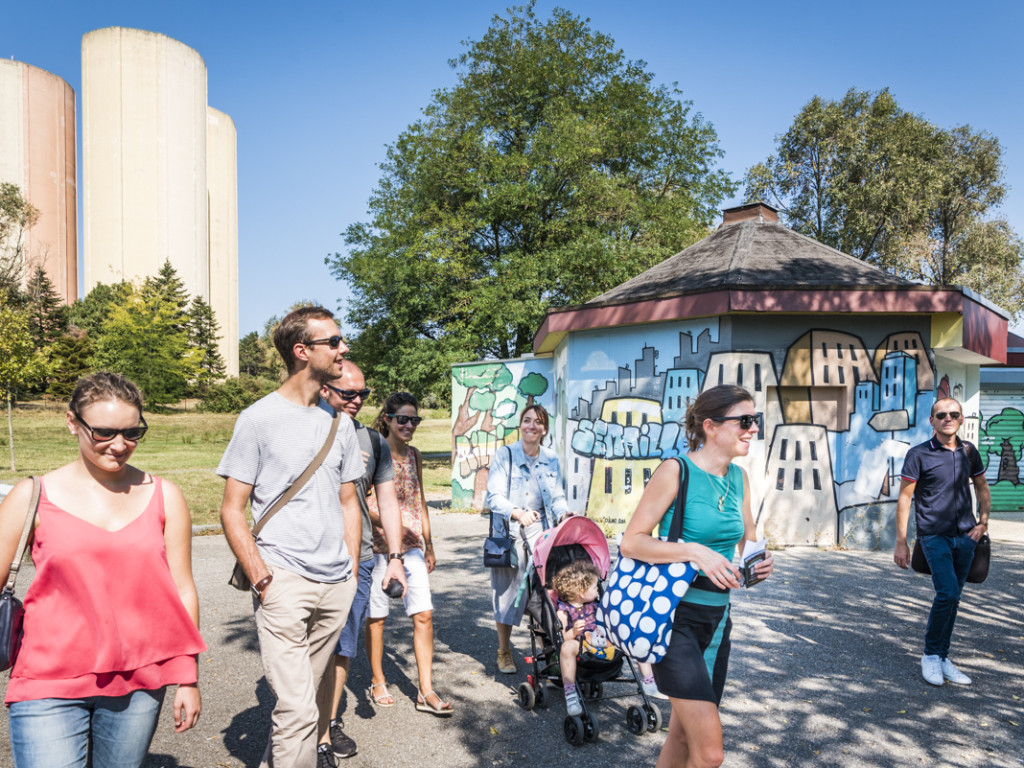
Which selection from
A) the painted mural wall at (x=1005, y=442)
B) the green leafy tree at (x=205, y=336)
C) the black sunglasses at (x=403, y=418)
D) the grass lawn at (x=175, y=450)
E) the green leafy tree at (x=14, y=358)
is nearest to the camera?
the black sunglasses at (x=403, y=418)

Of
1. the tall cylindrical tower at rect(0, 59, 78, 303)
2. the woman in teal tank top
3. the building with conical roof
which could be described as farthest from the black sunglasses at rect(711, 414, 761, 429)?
the tall cylindrical tower at rect(0, 59, 78, 303)

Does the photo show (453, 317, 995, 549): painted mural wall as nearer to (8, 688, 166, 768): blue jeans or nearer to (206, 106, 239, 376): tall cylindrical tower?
(8, 688, 166, 768): blue jeans

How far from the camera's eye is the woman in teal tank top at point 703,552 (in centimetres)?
252

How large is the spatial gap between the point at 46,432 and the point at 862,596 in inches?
1297

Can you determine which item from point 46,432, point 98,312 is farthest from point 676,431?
point 98,312

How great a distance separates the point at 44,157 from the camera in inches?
2299

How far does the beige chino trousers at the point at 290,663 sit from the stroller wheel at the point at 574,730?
160 cm

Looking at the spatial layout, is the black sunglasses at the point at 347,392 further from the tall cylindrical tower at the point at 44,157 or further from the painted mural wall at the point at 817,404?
the tall cylindrical tower at the point at 44,157

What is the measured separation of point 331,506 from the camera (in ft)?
9.83

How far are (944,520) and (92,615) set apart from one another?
4996 millimetres

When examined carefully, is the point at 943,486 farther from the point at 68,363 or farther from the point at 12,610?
the point at 68,363

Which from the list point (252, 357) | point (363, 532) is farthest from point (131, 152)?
point (363, 532)

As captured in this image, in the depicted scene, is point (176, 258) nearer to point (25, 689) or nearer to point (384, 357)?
point (384, 357)

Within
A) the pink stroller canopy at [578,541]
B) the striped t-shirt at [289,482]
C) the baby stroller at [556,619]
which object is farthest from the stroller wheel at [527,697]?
the striped t-shirt at [289,482]
